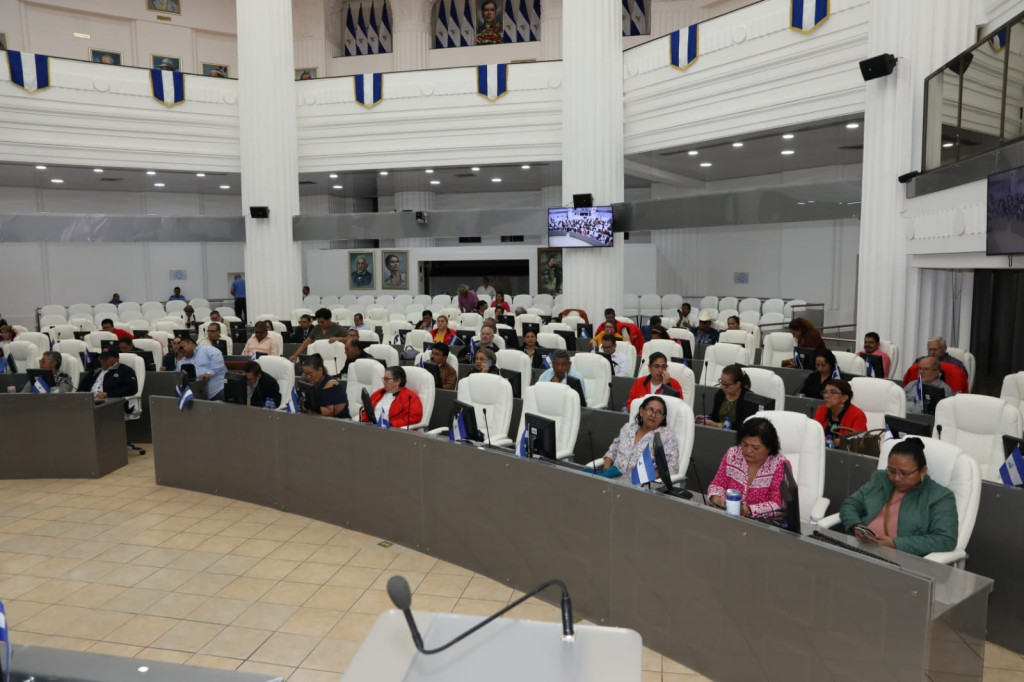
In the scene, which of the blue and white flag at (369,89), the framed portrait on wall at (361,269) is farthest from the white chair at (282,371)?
the framed portrait on wall at (361,269)

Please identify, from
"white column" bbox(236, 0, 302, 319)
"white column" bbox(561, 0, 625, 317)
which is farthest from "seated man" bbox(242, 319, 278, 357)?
"white column" bbox(561, 0, 625, 317)

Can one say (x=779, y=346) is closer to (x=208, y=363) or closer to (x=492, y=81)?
(x=208, y=363)

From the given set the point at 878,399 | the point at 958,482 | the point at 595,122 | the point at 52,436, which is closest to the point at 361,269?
the point at 595,122

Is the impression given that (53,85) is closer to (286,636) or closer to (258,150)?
(258,150)

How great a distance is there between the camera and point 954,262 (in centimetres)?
845

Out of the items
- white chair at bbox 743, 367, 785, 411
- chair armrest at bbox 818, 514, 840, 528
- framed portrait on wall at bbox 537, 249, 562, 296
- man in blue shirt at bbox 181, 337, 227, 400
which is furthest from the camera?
framed portrait on wall at bbox 537, 249, 562, 296

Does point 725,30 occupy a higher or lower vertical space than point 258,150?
higher

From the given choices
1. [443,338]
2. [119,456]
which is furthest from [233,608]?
[443,338]

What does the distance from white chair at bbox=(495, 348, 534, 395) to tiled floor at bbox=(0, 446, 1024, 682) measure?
9.35ft

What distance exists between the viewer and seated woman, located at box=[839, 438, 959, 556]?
13.1 ft

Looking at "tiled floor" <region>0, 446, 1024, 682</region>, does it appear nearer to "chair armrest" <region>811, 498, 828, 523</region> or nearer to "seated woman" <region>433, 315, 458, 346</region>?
"chair armrest" <region>811, 498, 828, 523</region>

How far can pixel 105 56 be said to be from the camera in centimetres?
2267

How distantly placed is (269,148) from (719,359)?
11871 mm

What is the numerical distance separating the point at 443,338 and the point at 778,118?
6923mm
